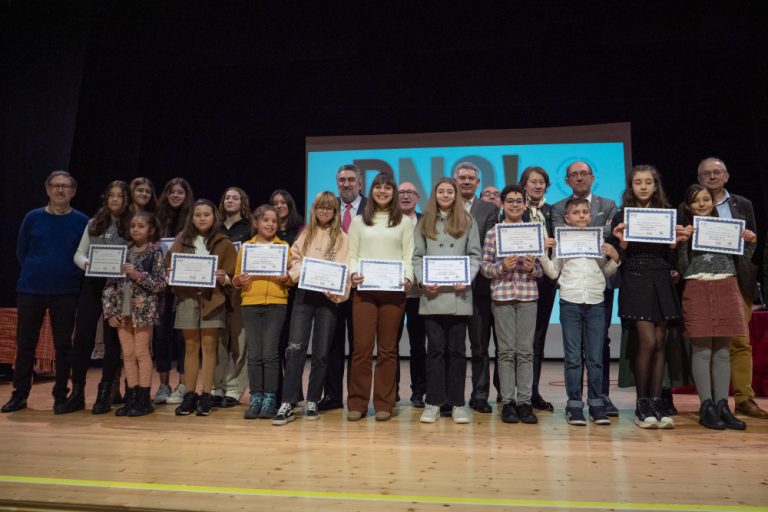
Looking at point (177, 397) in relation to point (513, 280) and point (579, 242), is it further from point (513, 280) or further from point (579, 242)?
point (579, 242)

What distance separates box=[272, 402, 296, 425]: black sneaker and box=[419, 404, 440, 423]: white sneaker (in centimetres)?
87

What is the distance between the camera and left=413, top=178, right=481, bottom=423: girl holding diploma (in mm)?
3639

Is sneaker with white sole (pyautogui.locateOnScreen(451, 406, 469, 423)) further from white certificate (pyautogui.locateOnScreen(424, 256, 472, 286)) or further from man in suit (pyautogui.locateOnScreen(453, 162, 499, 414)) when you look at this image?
white certificate (pyautogui.locateOnScreen(424, 256, 472, 286))

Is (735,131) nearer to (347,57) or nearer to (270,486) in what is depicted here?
(347,57)

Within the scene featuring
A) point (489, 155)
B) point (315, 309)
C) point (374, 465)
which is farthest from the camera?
point (489, 155)

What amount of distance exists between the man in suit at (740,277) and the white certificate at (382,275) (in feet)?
6.48

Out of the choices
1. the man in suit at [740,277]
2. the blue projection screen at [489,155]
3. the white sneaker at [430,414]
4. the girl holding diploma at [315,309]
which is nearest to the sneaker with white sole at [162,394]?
the girl holding diploma at [315,309]

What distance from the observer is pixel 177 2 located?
6.57m

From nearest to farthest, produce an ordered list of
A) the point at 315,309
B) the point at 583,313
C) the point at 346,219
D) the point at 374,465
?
the point at 374,465
the point at 583,313
the point at 315,309
the point at 346,219

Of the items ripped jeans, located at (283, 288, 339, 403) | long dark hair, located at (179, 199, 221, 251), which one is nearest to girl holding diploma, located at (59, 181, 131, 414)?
long dark hair, located at (179, 199, 221, 251)

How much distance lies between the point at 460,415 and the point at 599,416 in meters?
0.88

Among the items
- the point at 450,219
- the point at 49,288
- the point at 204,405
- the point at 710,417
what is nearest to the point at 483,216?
the point at 450,219

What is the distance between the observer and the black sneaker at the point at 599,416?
3.52 metres

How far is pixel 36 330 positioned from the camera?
162 inches
